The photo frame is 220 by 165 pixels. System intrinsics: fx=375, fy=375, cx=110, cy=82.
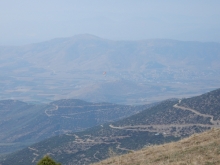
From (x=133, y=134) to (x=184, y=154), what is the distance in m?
46.7

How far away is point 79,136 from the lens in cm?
7131

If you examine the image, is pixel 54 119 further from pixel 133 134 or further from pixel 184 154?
pixel 184 154

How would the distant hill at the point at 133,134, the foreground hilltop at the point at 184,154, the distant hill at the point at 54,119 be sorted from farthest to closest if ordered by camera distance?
1. the distant hill at the point at 54,119
2. the distant hill at the point at 133,134
3. the foreground hilltop at the point at 184,154

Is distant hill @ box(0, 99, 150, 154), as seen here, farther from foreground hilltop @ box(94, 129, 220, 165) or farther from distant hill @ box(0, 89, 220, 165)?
foreground hilltop @ box(94, 129, 220, 165)

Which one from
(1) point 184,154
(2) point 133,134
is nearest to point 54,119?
(2) point 133,134

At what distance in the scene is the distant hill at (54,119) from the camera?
363 ft

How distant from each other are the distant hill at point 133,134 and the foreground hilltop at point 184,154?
96.8 ft

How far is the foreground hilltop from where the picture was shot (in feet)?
49.6

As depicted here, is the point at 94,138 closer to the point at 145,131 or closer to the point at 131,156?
the point at 145,131

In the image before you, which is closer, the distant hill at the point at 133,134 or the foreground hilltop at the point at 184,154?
the foreground hilltop at the point at 184,154

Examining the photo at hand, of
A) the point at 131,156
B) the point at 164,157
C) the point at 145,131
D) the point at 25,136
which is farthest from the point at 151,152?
the point at 25,136

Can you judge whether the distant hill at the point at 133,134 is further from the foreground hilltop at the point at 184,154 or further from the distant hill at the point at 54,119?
the distant hill at the point at 54,119

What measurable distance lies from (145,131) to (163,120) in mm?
6011

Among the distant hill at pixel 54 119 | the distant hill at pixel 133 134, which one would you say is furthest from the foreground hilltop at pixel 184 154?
the distant hill at pixel 54 119
